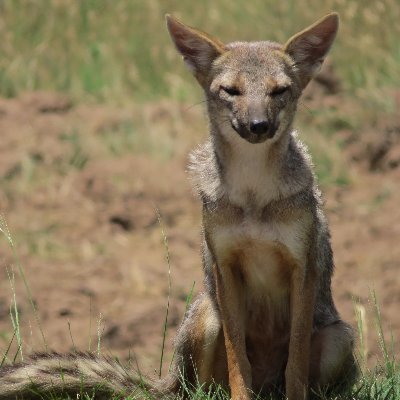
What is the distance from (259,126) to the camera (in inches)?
244

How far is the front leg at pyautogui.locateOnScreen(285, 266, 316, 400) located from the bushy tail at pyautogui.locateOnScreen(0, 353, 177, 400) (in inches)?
31.0

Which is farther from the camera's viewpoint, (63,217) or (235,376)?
(63,217)

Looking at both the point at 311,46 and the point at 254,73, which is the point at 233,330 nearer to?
the point at 254,73

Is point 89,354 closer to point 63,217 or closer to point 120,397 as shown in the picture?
point 120,397

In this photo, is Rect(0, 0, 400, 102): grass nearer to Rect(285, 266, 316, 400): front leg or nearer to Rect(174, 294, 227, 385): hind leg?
Rect(174, 294, 227, 385): hind leg

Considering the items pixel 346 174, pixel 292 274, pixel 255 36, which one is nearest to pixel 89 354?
Result: pixel 292 274

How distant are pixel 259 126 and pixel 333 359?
5.19 ft

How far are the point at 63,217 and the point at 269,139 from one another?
6.53m

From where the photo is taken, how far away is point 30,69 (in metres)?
14.9

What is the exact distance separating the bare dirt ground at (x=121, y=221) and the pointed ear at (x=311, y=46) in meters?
3.60

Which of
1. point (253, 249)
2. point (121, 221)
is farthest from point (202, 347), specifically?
point (121, 221)

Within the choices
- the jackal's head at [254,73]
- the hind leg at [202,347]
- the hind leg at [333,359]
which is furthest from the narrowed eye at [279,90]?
the hind leg at [333,359]

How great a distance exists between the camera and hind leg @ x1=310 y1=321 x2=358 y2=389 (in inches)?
268

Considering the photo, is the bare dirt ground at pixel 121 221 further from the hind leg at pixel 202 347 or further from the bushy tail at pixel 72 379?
the bushy tail at pixel 72 379
